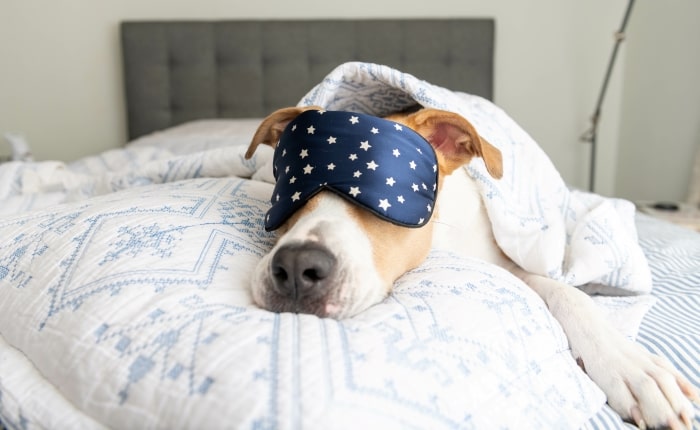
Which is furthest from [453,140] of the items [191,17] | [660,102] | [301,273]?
[191,17]

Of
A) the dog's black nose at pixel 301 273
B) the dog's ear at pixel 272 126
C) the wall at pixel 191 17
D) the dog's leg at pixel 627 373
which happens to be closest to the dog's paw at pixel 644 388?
the dog's leg at pixel 627 373

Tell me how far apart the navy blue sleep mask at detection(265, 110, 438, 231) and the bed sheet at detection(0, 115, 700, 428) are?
0.13m

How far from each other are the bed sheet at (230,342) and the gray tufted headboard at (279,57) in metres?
2.54

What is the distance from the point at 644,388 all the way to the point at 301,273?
1.96 feet

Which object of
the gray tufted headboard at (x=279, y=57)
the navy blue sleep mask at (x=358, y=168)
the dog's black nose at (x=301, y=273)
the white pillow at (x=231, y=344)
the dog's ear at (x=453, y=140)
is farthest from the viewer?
the gray tufted headboard at (x=279, y=57)

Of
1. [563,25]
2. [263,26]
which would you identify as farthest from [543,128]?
[263,26]

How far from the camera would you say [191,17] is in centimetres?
374

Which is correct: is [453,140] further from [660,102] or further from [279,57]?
[660,102]

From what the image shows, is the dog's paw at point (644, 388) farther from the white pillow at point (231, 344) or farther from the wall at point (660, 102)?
the wall at point (660, 102)

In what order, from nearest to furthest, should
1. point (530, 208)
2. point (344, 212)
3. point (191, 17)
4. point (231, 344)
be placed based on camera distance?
1. point (231, 344)
2. point (344, 212)
3. point (530, 208)
4. point (191, 17)

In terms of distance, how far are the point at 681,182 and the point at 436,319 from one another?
10.7 feet

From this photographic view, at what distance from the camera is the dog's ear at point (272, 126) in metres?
1.32

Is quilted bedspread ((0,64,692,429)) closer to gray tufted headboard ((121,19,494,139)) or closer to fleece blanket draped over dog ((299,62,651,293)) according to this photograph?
fleece blanket draped over dog ((299,62,651,293))

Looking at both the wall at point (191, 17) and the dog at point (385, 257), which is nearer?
the dog at point (385, 257)
